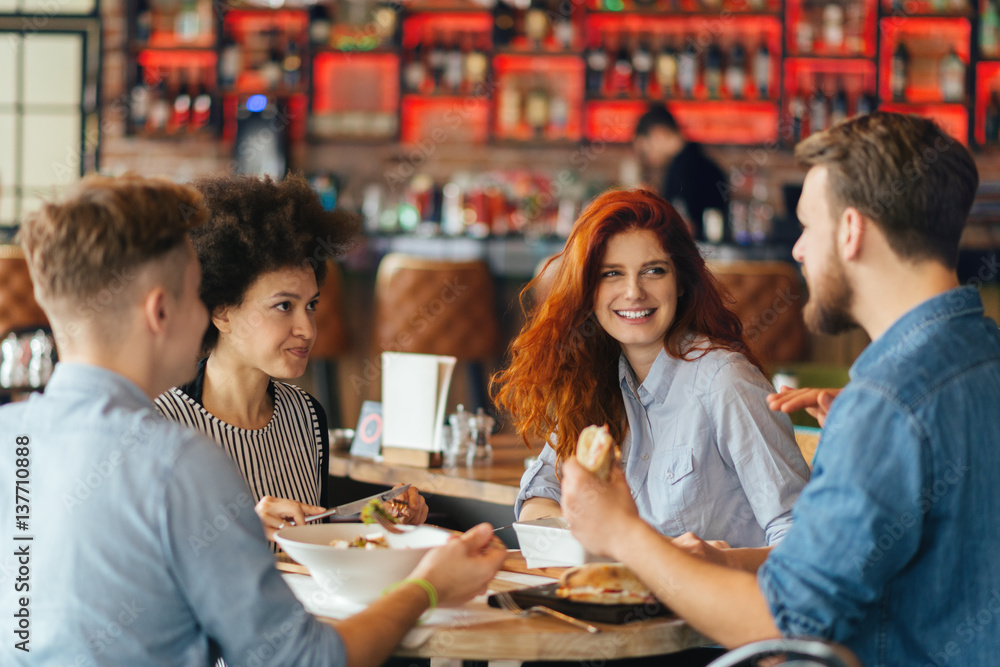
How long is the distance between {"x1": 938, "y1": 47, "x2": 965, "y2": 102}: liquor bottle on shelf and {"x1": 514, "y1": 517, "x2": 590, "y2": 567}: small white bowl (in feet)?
17.3

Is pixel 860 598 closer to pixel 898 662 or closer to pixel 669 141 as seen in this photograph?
pixel 898 662

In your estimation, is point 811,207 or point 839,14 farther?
point 839,14

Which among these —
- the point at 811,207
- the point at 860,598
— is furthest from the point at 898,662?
the point at 811,207

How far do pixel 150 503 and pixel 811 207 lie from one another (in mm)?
900

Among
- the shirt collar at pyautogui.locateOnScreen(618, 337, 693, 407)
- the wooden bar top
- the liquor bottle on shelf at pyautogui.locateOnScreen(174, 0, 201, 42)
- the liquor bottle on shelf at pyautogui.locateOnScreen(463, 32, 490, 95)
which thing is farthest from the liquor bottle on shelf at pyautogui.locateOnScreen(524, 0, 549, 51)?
the shirt collar at pyautogui.locateOnScreen(618, 337, 693, 407)

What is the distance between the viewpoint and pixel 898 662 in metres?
1.25

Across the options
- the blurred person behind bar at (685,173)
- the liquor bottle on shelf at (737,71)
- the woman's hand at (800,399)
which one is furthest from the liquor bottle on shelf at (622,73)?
the woman's hand at (800,399)

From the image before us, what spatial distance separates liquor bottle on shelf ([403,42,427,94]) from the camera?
6242mm

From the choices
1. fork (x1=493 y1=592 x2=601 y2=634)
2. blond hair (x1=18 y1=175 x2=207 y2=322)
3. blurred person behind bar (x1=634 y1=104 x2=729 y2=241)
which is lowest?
fork (x1=493 y1=592 x2=601 y2=634)

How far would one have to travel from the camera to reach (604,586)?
1.42 metres

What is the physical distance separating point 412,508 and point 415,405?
693mm

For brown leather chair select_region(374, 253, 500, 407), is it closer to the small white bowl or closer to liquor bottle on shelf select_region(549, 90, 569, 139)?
liquor bottle on shelf select_region(549, 90, 569, 139)

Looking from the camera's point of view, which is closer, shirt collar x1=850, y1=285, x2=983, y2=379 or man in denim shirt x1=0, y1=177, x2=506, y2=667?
man in denim shirt x1=0, y1=177, x2=506, y2=667

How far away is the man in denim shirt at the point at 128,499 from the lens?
46.3 inches
